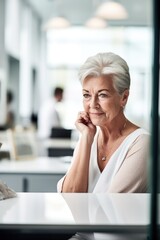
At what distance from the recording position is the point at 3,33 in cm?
907

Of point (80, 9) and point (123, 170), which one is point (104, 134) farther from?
point (80, 9)

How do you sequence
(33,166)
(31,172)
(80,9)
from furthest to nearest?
(80,9) < (33,166) < (31,172)

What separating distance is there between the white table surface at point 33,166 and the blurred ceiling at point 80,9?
7.23 m

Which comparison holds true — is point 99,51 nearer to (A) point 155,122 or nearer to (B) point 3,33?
(A) point 155,122

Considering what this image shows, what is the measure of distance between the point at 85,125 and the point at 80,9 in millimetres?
10198

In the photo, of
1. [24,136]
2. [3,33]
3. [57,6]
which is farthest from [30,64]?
[24,136]

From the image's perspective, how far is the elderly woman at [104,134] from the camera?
205cm

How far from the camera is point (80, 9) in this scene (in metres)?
12.1

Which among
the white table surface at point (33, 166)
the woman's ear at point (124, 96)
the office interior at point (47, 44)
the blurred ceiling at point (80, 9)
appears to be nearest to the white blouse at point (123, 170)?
the woman's ear at point (124, 96)

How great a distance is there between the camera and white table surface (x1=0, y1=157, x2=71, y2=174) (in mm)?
3404

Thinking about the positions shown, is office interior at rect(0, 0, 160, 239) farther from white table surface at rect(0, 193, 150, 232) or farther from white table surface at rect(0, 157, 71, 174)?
white table surface at rect(0, 193, 150, 232)

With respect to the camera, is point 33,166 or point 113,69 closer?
point 113,69

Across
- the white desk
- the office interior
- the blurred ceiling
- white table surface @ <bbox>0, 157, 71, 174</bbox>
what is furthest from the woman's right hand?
the blurred ceiling

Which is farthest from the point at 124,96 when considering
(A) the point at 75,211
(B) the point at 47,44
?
(B) the point at 47,44
